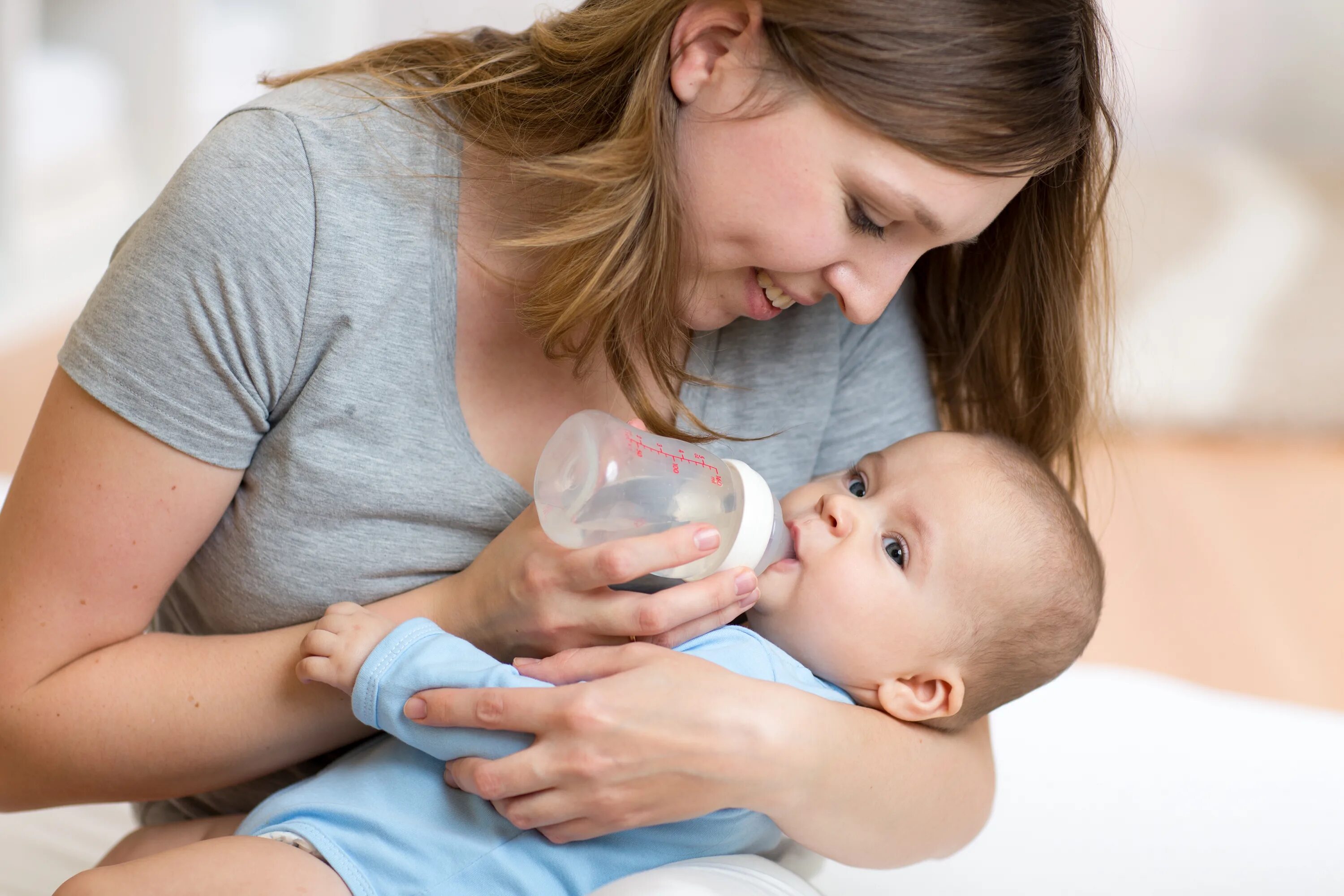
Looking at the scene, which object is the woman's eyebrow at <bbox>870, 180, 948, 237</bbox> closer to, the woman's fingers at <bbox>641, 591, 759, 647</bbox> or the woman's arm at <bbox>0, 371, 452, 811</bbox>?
the woman's fingers at <bbox>641, 591, 759, 647</bbox>

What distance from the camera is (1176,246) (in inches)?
159

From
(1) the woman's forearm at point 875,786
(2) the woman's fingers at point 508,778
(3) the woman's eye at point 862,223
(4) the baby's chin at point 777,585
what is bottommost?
(1) the woman's forearm at point 875,786

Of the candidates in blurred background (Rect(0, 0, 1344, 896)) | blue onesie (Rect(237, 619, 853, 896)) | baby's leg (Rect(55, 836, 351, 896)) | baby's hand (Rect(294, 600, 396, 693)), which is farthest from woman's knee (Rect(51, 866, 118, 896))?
blurred background (Rect(0, 0, 1344, 896))

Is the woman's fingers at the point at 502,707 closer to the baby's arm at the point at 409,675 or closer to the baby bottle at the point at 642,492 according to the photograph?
the baby's arm at the point at 409,675

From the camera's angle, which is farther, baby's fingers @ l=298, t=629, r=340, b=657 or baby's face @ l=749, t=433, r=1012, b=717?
baby's face @ l=749, t=433, r=1012, b=717

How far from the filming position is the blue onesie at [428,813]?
1140mm

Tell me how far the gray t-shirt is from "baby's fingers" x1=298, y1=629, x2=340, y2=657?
10cm

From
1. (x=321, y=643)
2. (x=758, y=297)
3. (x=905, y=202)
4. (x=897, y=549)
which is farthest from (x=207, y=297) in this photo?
(x=897, y=549)

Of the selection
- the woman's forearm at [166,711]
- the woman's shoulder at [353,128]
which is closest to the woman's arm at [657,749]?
the woman's forearm at [166,711]

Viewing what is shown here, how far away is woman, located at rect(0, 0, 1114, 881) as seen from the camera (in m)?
1.13

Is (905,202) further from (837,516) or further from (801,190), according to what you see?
(837,516)

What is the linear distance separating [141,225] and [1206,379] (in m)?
3.68

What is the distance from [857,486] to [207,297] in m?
0.76

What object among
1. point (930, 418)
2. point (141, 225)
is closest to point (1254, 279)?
point (930, 418)
